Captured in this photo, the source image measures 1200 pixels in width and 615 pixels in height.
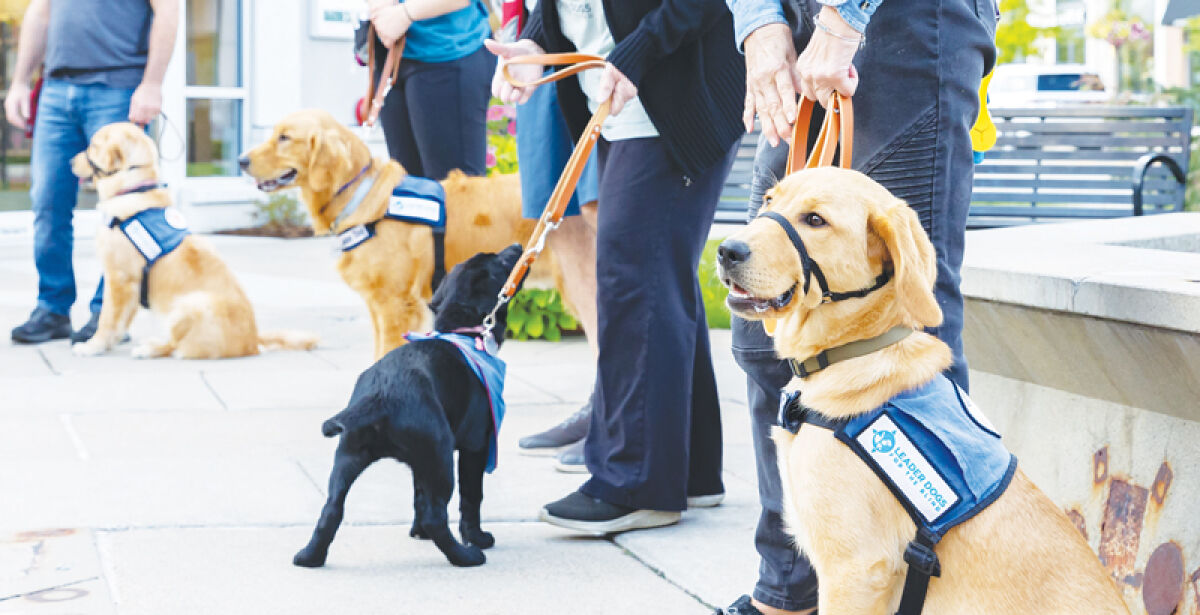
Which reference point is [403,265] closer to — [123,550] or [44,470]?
[44,470]

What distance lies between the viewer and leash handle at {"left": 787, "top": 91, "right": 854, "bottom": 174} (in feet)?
7.52

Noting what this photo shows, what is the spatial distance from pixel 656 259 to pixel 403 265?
2088 millimetres

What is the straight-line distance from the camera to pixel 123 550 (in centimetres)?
334

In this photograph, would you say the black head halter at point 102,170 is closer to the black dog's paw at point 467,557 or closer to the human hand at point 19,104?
the human hand at point 19,104

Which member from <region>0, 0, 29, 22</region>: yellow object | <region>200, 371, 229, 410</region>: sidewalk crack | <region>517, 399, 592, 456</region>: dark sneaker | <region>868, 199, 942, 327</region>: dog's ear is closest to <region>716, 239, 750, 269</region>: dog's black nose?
<region>868, 199, 942, 327</region>: dog's ear

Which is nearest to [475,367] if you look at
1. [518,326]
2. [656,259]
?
[656,259]

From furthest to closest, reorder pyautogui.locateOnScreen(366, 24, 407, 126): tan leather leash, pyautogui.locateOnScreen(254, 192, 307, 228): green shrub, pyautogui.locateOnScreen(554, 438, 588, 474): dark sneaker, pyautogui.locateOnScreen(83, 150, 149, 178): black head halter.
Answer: pyautogui.locateOnScreen(254, 192, 307, 228): green shrub, pyautogui.locateOnScreen(83, 150, 149, 178): black head halter, pyautogui.locateOnScreen(366, 24, 407, 126): tan leather leash, pyautogui.locateOnScreen(554, 438, 588, 474): dark sneaker

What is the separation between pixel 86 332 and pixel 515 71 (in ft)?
13.3

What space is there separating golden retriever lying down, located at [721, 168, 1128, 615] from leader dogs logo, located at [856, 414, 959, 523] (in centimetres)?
3

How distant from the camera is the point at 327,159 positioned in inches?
213

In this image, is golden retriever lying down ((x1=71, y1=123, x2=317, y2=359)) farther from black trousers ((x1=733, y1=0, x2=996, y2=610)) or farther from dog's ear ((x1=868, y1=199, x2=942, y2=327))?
dog's ear ((x1=868, y1=199, x2=942, y2=327))

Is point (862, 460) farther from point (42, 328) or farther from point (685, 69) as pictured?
point (42, 328)

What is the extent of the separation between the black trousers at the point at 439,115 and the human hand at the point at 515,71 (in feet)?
4.70

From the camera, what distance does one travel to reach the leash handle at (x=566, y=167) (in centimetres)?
333
